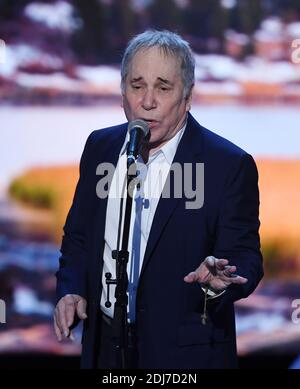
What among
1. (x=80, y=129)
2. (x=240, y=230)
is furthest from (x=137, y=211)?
(x=80, y=129)

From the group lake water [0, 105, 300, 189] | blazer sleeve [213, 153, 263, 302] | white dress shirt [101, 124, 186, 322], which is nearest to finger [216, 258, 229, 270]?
blazer sleeve [213, 153, 263, 302]

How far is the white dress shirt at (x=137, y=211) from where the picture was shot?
2.30 metres

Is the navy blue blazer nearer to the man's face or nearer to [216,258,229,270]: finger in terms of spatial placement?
the man's face

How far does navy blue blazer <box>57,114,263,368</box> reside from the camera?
2.25 m

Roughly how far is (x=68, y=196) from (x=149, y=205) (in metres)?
1.91

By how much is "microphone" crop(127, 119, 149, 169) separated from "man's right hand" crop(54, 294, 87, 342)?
1.71 feet

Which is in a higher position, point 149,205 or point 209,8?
point 209,8

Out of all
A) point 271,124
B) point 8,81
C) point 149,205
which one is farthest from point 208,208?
point 8,81

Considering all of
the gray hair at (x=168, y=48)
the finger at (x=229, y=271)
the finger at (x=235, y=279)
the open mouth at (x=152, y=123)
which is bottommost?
the finger at (x=235, y=279)

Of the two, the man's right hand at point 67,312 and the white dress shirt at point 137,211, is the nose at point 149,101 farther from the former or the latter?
the man's right hand at point 67,312

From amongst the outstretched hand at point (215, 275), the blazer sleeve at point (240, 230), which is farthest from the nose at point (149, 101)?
the outstretched hand at point (215, 275)
